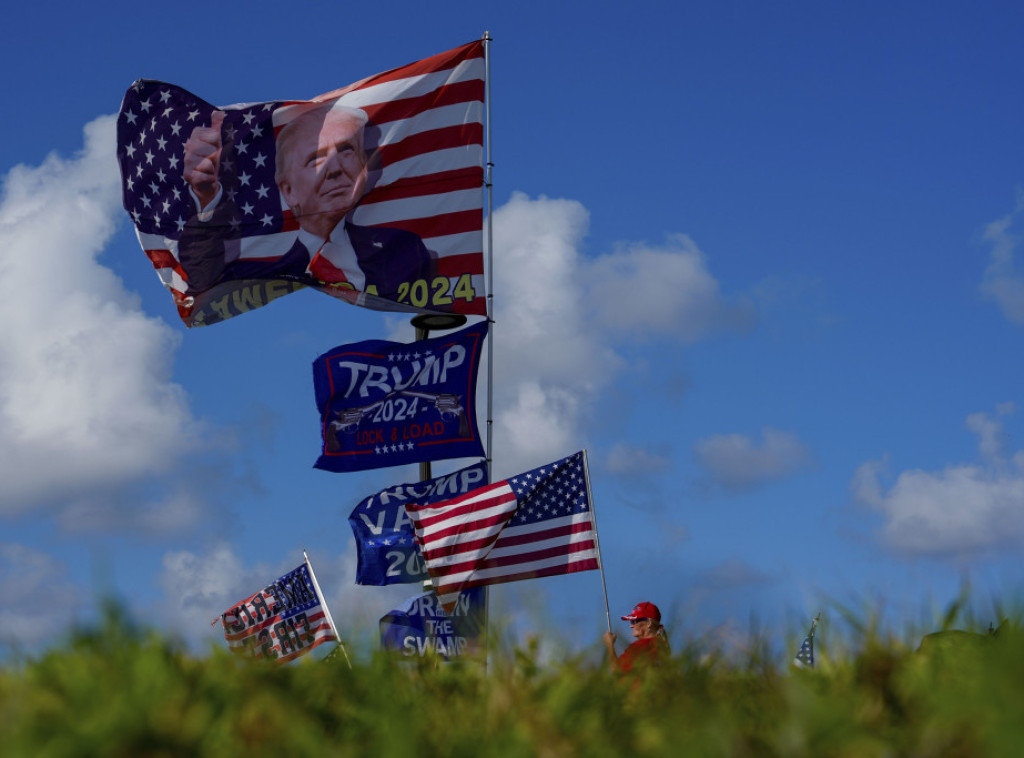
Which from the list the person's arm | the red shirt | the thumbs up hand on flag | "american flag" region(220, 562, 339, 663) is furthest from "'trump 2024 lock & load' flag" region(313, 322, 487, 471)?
the person's arm

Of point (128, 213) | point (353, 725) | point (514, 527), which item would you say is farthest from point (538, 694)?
point (128, 213)

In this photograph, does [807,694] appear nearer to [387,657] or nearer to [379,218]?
[387,657]

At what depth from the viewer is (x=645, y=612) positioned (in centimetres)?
970

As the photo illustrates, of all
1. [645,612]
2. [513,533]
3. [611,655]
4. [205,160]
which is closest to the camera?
[611,655]

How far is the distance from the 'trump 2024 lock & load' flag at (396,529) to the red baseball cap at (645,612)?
5569 mm

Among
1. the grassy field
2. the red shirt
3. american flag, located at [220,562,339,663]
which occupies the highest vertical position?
american flag, located at [220,562,339,663]

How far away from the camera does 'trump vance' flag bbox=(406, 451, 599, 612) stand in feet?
44.2

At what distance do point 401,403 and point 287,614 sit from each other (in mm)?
6397

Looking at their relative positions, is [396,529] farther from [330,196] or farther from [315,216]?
[330,196]

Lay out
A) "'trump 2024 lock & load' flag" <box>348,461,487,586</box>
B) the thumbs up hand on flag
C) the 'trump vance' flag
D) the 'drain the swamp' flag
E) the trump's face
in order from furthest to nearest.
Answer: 1. the thumbs up hand on flag
2. the trump's face
3. the 'drain the swamp' flag
4. "'trump 2024 lock & load' flag" <box>348,461,487,586</box>
5. the 'trump vance' flag

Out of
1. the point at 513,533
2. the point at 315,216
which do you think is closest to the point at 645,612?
the point at 513,533

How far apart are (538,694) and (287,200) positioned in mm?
14327

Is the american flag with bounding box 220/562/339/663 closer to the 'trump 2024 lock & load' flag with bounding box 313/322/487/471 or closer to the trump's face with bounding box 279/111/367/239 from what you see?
the 'trump 2024 lock & load' flag with bounding box 313/322/487/471

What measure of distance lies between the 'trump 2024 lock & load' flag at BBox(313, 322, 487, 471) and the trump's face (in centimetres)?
199
